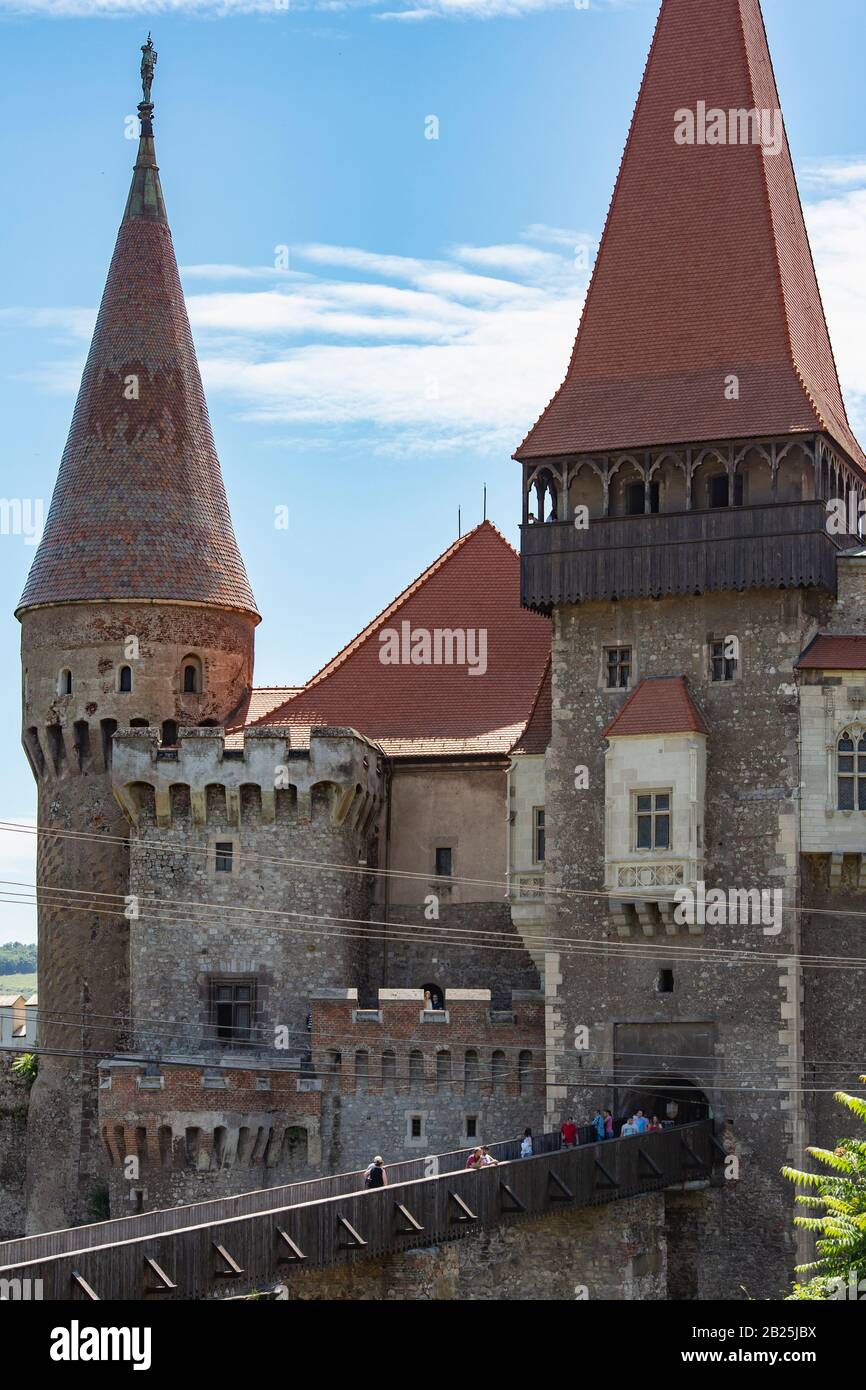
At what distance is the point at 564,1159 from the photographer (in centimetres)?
4328

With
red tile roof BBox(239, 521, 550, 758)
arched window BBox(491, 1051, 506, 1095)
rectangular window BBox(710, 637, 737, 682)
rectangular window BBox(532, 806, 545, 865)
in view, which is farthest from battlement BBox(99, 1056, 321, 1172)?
rectangular window BBox(710, 637, 737, 682)

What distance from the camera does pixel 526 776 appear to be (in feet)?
172

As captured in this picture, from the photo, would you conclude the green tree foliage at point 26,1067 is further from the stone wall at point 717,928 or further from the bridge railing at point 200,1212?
the bridge railing at point 200,1212

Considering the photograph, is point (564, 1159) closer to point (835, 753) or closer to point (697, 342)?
point (835, 753)

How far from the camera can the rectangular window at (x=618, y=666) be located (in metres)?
50.4

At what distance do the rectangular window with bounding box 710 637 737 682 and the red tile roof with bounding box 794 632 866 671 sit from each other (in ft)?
4.23

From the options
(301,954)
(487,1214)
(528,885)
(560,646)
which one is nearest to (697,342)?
(560,646)

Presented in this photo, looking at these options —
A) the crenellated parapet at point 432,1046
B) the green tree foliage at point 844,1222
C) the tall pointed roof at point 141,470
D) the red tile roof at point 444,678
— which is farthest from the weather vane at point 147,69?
the green tree foliage at point 844,1222

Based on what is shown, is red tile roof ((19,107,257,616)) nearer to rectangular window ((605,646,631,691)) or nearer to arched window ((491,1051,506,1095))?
rectangular window ((605,646,631,691))

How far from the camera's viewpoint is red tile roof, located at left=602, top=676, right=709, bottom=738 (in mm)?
48531

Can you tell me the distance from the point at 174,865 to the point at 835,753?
1395 cm

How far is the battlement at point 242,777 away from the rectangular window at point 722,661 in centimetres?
801

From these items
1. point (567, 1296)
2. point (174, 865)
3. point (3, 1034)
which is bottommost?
point (567, 1296)

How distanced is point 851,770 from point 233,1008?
1349 centimetres
